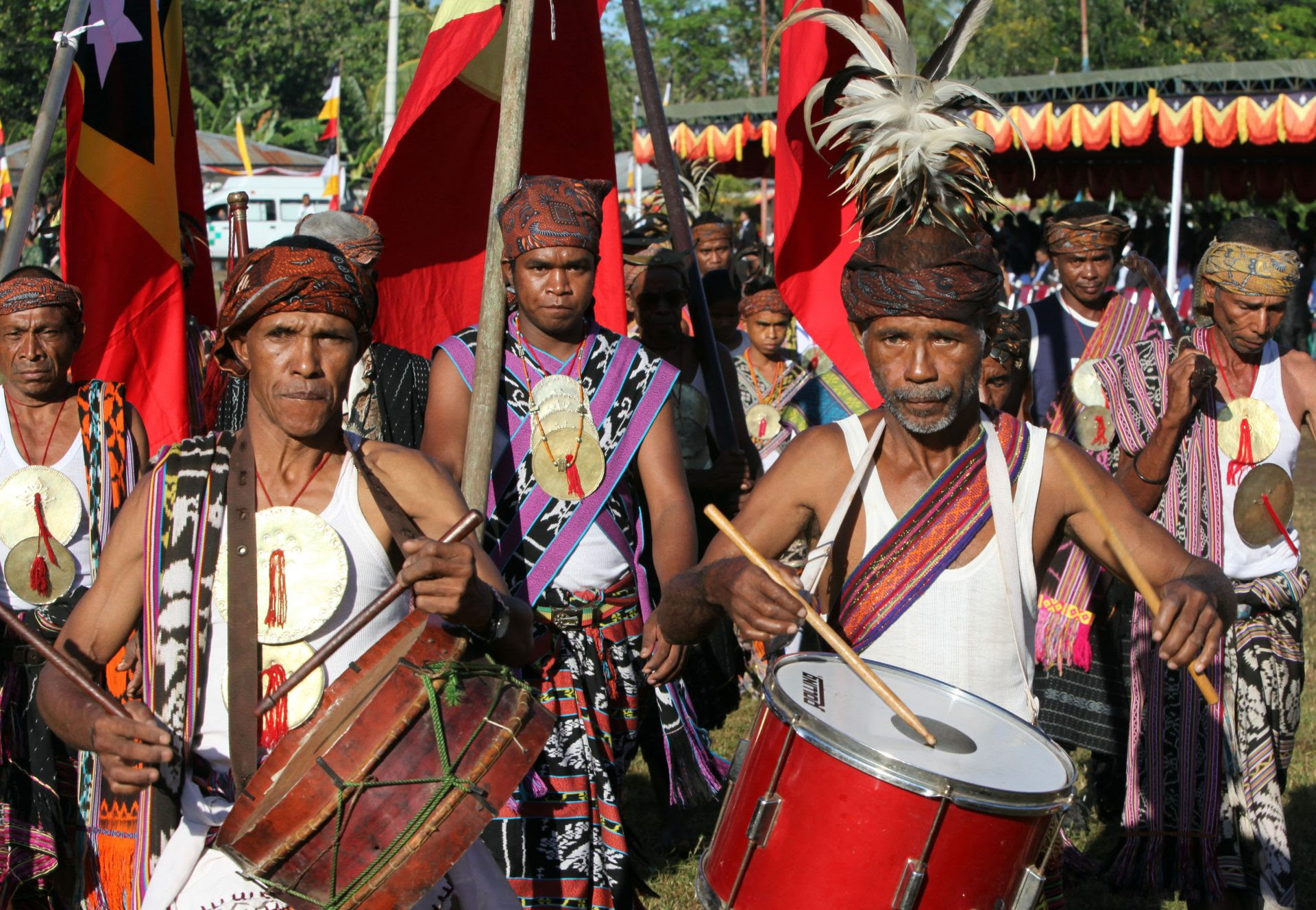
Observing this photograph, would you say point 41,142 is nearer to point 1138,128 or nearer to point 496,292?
point 496,292

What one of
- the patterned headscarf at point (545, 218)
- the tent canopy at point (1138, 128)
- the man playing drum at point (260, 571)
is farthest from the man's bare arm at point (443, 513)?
the tent canopy at point (1138, 128)

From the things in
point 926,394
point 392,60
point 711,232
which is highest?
point 392,60

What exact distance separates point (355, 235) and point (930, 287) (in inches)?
130

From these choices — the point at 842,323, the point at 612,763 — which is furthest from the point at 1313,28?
the point at 612,763

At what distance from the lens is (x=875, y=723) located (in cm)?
297

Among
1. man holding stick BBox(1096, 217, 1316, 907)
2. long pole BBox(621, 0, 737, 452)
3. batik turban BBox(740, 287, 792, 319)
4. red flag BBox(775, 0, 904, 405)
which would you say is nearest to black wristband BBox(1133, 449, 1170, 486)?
man holding stick BBox(1096, 217, 1316, 907)

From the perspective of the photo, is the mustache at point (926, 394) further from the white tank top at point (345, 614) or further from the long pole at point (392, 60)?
the long pole at point (392, 60)

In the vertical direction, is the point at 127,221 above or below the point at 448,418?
above

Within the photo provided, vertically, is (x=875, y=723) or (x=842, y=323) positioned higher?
(x=842, y=323)

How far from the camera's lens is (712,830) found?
6031 mm

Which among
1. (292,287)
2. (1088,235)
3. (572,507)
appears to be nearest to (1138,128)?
(1088,235)

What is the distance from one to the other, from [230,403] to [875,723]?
3453mm

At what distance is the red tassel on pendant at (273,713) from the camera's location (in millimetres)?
3209

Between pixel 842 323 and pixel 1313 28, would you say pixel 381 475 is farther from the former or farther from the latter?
pixel 1313 28
